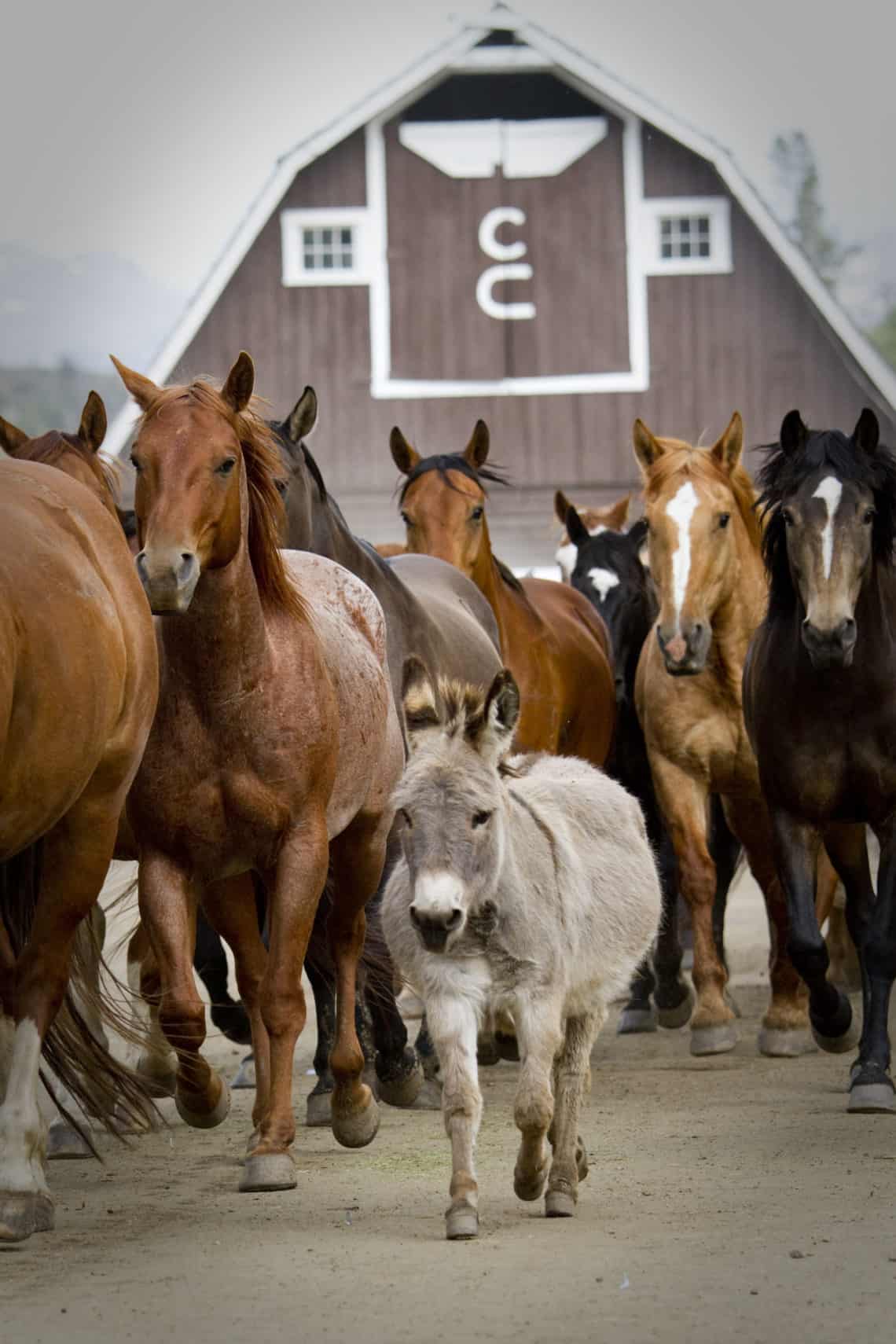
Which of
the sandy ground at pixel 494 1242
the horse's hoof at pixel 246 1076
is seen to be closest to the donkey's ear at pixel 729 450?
the sandy ground at pixel 494 1242

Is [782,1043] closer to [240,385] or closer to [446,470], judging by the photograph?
[446,470]

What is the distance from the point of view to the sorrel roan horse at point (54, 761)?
15.9 ft

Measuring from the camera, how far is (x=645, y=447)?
374 inches

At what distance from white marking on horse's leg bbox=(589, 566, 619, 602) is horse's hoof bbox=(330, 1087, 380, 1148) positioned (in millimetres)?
5655

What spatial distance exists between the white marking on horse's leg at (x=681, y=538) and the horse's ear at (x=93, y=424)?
285 centimetres

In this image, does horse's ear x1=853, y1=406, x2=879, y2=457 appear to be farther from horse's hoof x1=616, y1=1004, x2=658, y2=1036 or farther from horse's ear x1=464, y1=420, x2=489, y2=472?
horse's hoof x1=616, y1=1004, x2=658, y2=1036

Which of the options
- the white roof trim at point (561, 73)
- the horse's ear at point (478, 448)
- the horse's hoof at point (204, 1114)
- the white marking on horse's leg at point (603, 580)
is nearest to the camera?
the horse's hoof at point (204, 1114)

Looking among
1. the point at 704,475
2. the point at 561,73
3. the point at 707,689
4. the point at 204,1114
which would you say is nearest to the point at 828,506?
the point at 704,475

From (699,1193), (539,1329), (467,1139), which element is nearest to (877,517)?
(699,1193)

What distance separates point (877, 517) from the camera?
292 inches

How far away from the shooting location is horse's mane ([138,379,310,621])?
590 centimetres

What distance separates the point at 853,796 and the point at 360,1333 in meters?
3.97

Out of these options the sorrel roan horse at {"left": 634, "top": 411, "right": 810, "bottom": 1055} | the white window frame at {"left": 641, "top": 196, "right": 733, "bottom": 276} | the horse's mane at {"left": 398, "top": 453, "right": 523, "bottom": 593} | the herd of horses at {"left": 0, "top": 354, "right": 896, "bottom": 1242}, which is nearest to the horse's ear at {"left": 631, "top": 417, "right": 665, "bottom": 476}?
the sorrel roan horse at {"left": 634, "top": 411, "right": 810, "bottom": 1055}

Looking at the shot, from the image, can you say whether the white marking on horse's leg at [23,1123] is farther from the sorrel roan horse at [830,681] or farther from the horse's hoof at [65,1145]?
the sorrel roan horse at [830,681]
